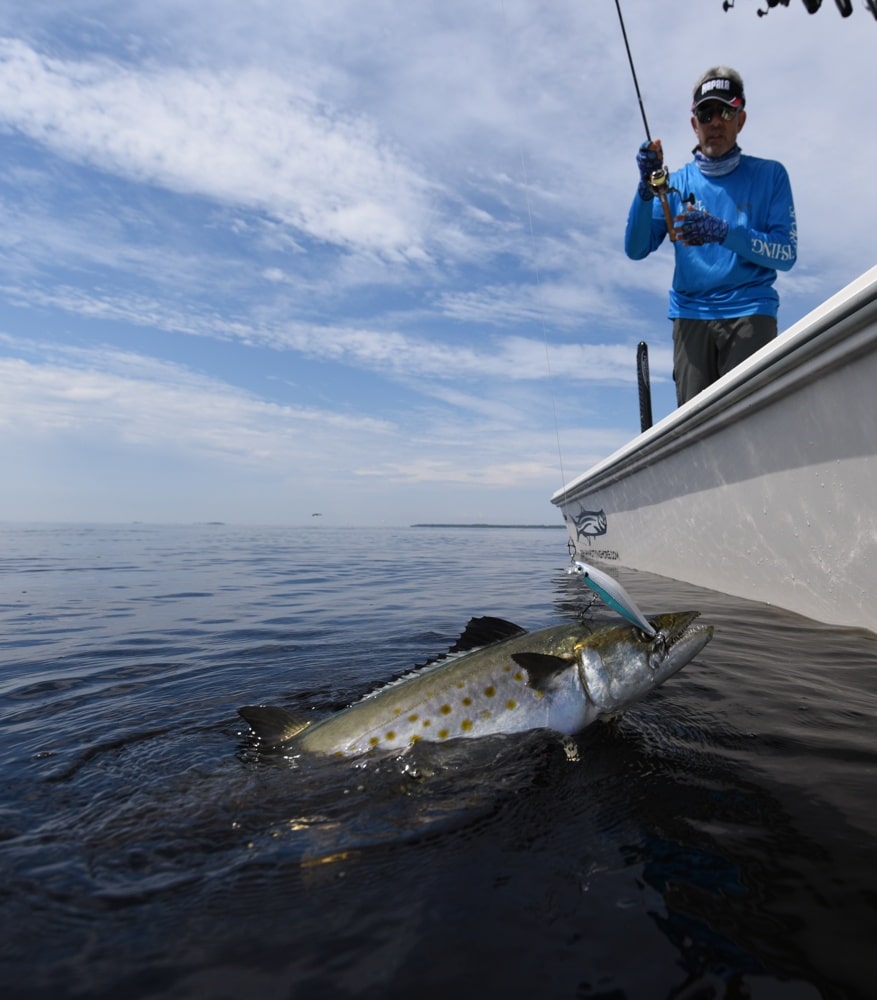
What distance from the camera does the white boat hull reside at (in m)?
3.74


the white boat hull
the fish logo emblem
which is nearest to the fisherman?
the white boat hull

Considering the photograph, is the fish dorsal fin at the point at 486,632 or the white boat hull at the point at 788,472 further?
the white boat hull at the point at 788,472

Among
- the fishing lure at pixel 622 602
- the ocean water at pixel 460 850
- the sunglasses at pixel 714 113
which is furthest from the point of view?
the sunglasses at pixel 714 113

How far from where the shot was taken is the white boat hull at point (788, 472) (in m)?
3.74

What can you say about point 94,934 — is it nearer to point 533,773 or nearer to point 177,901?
point 177,901

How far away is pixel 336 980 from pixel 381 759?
1332 millimetres

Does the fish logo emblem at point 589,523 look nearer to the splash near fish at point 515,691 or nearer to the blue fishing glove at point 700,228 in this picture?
the blue fishing glove at point 700,228

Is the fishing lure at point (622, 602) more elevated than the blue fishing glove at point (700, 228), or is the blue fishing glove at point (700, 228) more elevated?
the blue fishing glove at point (700, 228)

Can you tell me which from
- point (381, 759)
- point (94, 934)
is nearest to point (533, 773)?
point (381, 759)

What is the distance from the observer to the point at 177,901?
172 cm

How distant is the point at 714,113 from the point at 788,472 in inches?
143

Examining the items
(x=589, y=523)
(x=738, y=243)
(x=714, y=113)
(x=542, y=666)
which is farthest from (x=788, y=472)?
(x=589, y=523)

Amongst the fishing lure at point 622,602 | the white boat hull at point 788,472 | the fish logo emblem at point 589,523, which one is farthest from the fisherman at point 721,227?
the fishing lure at point 622,602

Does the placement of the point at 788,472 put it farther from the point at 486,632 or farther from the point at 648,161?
the point at 648,161
